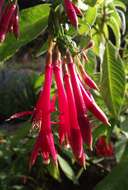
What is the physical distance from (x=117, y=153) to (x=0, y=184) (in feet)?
3.76

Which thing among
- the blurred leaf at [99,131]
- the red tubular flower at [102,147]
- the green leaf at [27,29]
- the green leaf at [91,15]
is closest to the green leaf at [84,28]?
the green leaf at [91,15]

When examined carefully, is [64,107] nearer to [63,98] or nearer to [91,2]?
[63,98]

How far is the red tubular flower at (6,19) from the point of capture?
2.75 ft

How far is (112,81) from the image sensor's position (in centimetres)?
105

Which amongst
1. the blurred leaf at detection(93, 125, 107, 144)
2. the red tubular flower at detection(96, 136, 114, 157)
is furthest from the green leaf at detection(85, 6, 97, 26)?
the red tubular flower at detection(96, 136, 114, 157)

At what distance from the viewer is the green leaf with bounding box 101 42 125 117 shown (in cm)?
104

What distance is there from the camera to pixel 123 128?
1.46m

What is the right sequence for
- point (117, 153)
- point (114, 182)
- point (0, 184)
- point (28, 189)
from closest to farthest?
point (114, 182)
point (117, 153)
point (0, 184)
point (28, 189)

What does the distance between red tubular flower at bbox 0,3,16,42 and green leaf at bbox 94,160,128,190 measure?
621 millimetres

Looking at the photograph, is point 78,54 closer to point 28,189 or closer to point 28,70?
point 28,189

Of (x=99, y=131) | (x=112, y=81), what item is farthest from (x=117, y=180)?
(x=112, y=81)

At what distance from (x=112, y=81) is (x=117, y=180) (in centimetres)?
39

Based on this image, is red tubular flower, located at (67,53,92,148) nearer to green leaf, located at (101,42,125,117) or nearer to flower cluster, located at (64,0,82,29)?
flower cluster, located at (64,0,82,29)

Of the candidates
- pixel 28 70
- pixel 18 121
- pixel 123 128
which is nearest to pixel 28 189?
pixel 123 128
